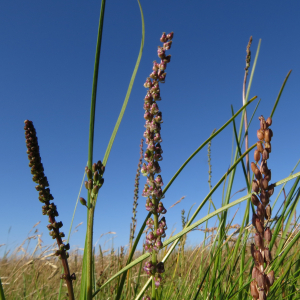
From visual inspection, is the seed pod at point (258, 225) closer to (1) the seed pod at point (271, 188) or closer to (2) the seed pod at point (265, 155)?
(1) the seed pod at point (271, 188)

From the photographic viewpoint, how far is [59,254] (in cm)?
151

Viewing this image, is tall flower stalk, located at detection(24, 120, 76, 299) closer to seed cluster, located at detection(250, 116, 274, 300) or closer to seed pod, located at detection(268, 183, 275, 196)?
seed cluster, located at detection(250, 116, 274, 300)

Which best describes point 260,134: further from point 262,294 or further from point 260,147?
point 262,294

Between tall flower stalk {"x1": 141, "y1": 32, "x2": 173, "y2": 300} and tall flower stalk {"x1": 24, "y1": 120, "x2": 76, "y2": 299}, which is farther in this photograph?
tall flower stalk {"x1": 24, "y1": 120, "x2": 76, "y2": 299}

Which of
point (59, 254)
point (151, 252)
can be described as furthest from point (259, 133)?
point (59, 254)

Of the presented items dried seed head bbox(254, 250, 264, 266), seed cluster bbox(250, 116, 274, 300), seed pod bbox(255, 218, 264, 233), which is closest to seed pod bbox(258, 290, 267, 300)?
seed cluster bbox(250, 116, 274, 300)

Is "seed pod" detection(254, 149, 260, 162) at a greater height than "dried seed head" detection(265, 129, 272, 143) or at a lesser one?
lesser

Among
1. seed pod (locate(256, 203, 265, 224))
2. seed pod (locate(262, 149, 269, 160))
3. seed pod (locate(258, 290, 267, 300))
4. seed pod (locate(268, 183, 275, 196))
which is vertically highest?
seed pod (locate(262, 149, 269, 160))

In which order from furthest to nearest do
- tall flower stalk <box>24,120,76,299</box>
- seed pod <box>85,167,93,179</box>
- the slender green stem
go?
tall flower stalk <box>24,120,76,299</box>
seed pod <box>85,167,93,179</box>
the slender green stem

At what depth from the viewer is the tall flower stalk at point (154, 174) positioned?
4.32 feet

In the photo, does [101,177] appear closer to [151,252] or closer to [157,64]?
[151,252]

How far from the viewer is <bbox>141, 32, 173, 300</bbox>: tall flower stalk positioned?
132 centimetres

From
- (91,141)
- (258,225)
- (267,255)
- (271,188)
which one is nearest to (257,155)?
(271,188)

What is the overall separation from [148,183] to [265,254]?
63cm
